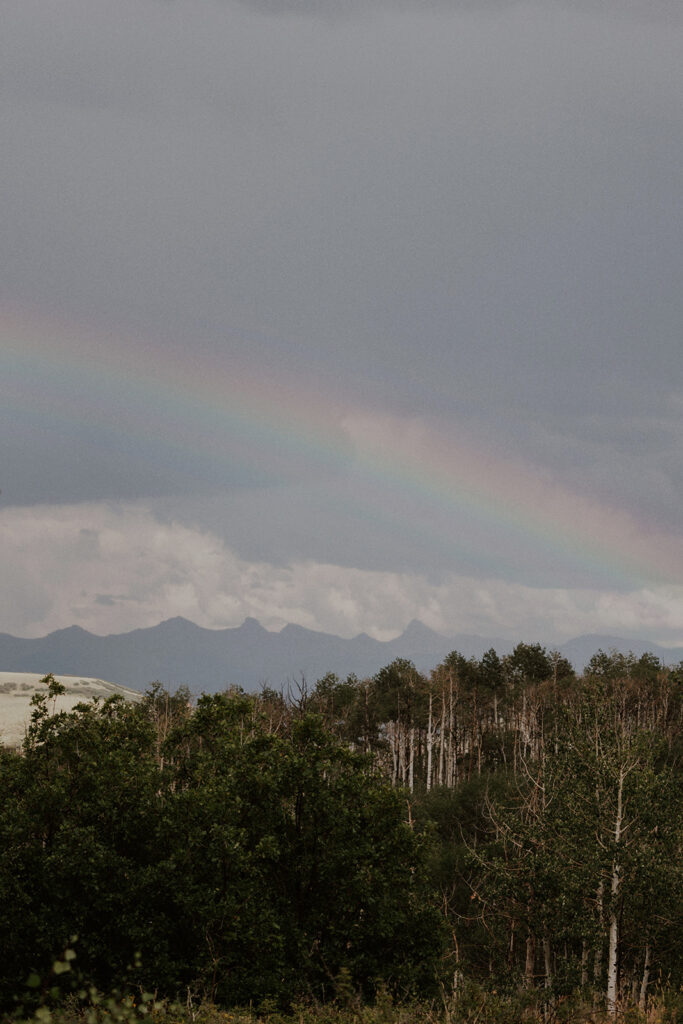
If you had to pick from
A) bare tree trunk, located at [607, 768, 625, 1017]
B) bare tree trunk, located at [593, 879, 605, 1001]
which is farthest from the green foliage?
bare tree trunk, located at [607, 768, 625, 1017]

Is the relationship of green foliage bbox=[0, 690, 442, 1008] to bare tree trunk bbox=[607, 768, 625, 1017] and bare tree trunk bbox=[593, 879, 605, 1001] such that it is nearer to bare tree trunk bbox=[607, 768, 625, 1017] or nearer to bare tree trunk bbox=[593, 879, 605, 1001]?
bare tree trunk bbox=[593, 879, 605, 1001]

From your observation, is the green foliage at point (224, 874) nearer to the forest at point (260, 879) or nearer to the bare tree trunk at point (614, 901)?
the forest at point (260, 879)

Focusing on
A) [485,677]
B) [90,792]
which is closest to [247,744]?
[90,792]

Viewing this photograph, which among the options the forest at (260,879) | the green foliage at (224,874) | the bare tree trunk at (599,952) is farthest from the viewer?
the bare tree trunk at (599,952)

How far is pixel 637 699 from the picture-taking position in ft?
321

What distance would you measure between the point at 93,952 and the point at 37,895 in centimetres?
280

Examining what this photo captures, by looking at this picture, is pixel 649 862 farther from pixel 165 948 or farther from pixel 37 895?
pixel 37 895

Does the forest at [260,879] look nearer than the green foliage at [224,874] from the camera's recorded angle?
Answer: Yes

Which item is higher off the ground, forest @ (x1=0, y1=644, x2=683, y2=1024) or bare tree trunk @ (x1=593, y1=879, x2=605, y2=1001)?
forest @ (x1=0, y1=644, x2=683, y2=1024)

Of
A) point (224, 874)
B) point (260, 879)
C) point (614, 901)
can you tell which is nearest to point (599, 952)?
point (614, 901)

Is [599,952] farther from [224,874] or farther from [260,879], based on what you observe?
[224,874]

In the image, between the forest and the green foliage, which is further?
the green foliage

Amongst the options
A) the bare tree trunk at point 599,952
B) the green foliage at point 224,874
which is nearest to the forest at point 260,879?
the green foliage at point 224,874

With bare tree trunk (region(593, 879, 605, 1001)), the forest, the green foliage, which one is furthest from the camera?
bare tree trunk (region(593, 879, 605, 1001))
